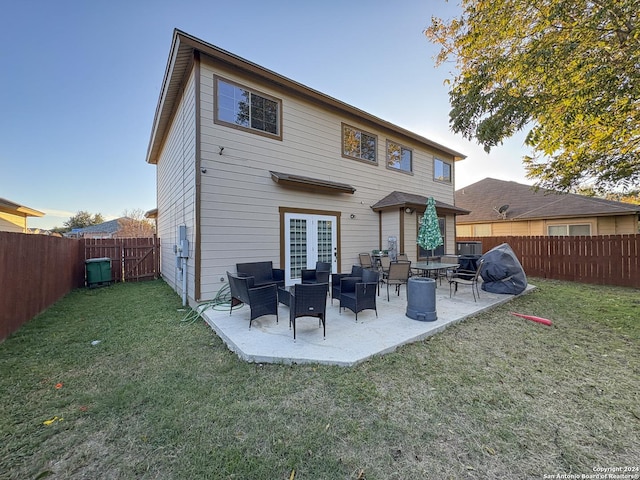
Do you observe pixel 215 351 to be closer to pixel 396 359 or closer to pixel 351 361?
pixel 351 361

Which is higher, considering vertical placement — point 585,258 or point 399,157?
point 399,157

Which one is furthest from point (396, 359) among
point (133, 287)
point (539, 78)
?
point (133, 287)

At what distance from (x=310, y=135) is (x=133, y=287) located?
794 cm

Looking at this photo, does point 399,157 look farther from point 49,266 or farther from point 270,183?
point 49,266

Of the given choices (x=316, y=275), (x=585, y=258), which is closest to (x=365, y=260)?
(x=316, y=275)

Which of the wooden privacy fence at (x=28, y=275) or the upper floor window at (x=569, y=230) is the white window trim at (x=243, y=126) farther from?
the upper floor window at (x=569, y=230)

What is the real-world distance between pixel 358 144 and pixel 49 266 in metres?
9.33

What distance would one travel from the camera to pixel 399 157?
34.1 feet

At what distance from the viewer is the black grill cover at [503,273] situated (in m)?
6.82

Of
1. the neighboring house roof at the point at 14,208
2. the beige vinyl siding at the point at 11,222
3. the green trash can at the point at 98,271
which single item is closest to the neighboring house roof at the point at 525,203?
the green trash can at the point at 98,271

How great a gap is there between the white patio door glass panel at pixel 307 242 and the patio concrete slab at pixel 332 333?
192cm

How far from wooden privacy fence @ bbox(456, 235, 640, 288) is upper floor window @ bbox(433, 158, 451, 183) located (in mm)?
3908

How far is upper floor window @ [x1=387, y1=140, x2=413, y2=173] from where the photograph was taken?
10.0 metres

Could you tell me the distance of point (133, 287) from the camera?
895cm
